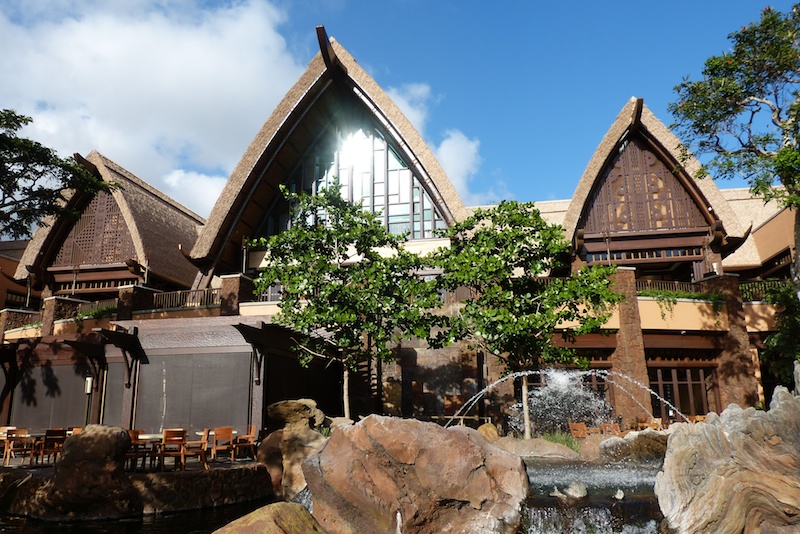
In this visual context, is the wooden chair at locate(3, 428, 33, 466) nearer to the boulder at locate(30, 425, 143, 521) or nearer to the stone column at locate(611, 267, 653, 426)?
the boulder at locate(30, 425, 143, 521)

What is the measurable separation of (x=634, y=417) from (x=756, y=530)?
12101 mm

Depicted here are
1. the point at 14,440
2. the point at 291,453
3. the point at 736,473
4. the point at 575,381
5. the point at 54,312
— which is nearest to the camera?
the point at 736,473

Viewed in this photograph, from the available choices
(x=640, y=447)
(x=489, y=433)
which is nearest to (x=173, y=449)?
Result: (x=489, y=433)

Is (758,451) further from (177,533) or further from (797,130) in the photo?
(797,130)

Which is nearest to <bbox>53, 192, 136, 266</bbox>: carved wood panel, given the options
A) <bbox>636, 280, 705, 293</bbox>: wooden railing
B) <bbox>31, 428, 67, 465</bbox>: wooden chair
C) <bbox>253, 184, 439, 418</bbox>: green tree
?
<bbox>253, 184, 439, 418</bbox>: green tree

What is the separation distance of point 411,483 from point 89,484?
5436 millimetres

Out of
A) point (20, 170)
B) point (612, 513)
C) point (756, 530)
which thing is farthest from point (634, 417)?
point (20, 170)

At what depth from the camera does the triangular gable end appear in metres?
20.7

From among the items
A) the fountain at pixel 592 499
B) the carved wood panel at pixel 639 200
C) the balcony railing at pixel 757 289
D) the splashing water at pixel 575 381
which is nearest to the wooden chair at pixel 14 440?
the fountain at pixel 592 499

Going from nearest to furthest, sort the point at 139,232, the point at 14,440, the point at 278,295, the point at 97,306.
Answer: the point at 14,440
the point at 97,306
the point at 278,295
the point at 139,232

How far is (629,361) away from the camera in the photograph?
59.5 ft

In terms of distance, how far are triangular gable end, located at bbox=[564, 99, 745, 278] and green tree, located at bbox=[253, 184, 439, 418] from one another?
803cm

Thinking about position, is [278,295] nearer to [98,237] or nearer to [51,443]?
[98,237]

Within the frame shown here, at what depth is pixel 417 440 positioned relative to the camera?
7246mm
